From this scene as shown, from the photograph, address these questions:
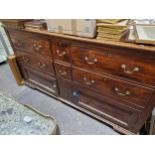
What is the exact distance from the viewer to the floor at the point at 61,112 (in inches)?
57.6

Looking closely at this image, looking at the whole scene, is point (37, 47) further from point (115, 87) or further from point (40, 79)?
point (115, 87)

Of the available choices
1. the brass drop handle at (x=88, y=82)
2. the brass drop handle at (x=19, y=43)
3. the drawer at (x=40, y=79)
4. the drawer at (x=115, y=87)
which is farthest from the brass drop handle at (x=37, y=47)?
the brass drop handle at (x=88, y=82)

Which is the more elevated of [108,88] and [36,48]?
[36,48]

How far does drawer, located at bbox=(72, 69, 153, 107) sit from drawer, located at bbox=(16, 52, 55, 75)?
0.34m

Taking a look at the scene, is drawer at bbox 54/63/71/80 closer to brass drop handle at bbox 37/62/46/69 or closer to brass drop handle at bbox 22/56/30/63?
brass drop handle at bbox 37/62/46/69

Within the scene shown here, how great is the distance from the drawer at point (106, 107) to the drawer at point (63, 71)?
0.14 meters

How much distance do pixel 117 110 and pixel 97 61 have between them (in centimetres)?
50

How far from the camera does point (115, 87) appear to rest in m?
1.12

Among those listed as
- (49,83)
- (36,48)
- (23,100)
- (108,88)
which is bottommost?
(23,100)

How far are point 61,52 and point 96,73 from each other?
0.37 m

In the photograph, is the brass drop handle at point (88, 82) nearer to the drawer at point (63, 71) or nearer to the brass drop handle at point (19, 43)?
the drawer at point (63, 71)
